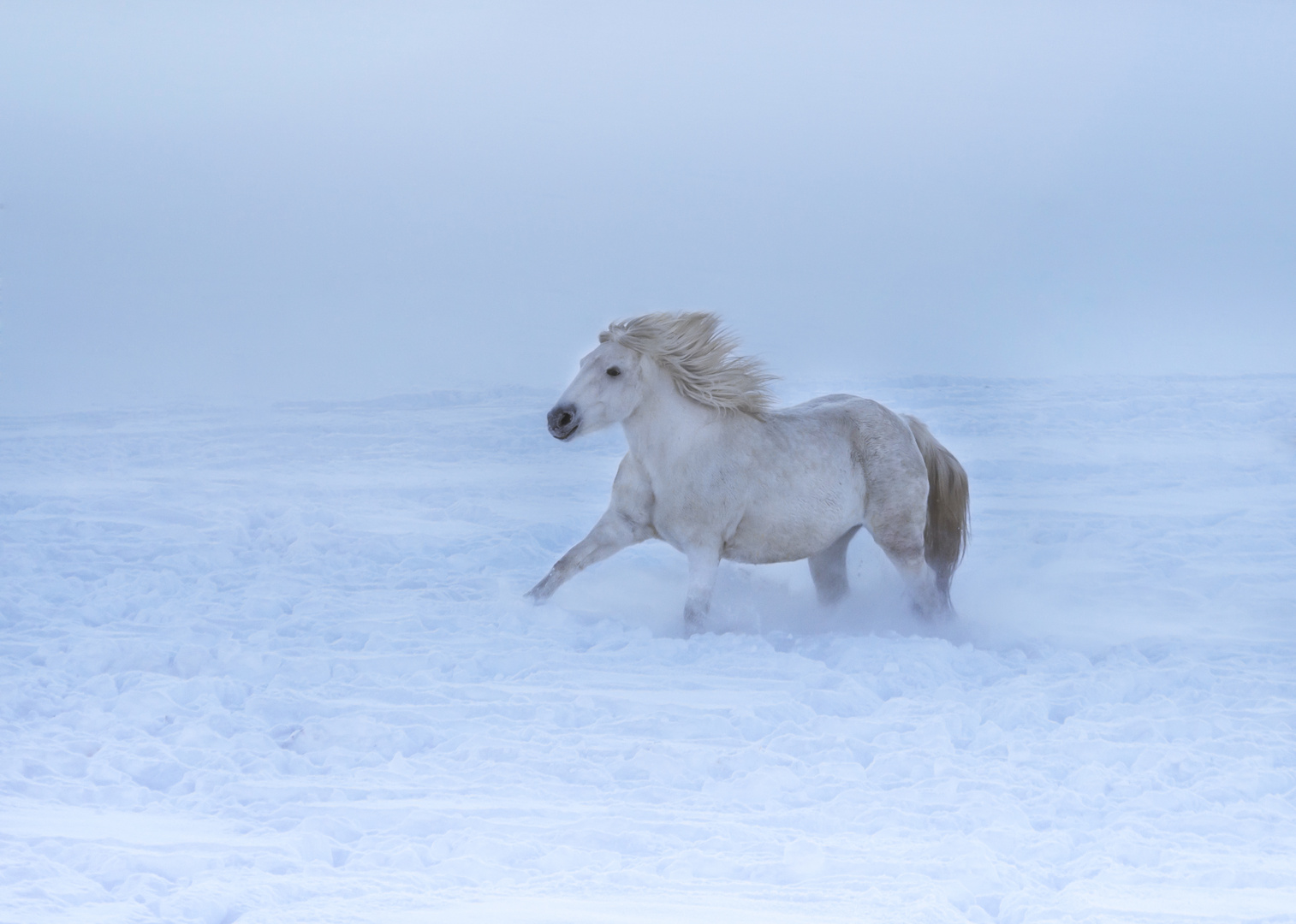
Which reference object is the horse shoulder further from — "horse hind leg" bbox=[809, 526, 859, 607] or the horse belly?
"horse hind leg" bbox=[809, 526, 859, 607]

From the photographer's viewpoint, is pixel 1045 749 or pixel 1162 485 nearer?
pixel 1045 749

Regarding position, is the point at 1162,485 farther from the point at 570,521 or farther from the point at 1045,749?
the point at 1045,749

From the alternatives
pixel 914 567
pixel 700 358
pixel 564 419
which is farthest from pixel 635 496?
pixel 914 567

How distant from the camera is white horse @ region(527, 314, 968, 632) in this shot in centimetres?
535

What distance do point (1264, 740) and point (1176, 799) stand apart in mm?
814

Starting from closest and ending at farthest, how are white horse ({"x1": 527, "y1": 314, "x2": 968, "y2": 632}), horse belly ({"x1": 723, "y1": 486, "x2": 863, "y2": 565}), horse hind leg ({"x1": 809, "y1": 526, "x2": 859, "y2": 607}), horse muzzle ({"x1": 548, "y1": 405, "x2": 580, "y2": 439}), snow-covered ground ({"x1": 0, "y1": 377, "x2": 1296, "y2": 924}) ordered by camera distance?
snow-covered ground ({"x1": 0, "y1": 377, "x2": 1296, "y2": 924}) < horse muzzle ({"x1": 548, "y1": 405, "x2": 580, "y2": 439}) < white horse ({"x1": 527, "y1": 314, "x2": 968, "y2": 632}) < horse belly ({"x1": 723, "y1": 486, "x2": 863, "y2": 565}) < horse hind leg ({"x1": 809, "y1": 526, "x2": 859, "y2": 607})

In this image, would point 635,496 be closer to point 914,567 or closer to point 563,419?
point 563,419

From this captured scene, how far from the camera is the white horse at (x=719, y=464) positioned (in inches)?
211

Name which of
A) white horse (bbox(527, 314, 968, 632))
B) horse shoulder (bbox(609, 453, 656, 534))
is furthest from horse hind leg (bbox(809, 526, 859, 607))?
horse shoulder (bbox(609, 453, 656, 534))

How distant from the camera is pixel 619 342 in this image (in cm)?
539

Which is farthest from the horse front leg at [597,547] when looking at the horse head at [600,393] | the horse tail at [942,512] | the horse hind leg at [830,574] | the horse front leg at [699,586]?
the horse tail at [942,512]

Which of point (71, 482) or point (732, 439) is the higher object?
point (732, 439)

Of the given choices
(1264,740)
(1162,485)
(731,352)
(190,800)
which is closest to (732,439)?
(731,352)

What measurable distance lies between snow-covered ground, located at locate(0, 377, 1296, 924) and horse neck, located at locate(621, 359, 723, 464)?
0.86 meters
